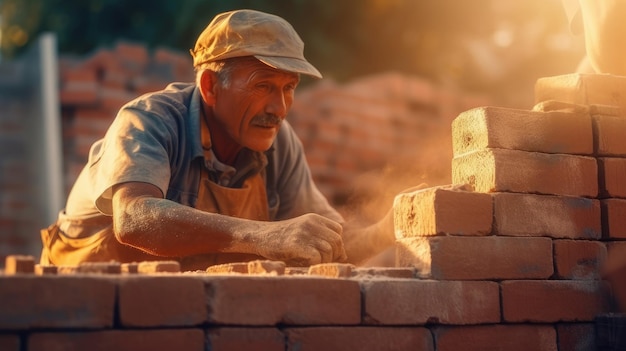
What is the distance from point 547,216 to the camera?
3.50 meters

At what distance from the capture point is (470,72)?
15844 mm

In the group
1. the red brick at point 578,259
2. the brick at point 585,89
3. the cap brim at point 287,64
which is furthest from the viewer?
the cap brim at point 287,64

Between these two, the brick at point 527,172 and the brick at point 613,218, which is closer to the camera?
the brick at point 527,172

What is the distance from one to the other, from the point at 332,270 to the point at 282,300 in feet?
0.83

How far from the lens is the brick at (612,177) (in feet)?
11.8

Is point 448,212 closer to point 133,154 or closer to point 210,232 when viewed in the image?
point 210,232

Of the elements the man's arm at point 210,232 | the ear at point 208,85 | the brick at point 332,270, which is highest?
the ear at point 208,85

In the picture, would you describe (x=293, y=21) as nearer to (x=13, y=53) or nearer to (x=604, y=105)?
(x=13, y=53)

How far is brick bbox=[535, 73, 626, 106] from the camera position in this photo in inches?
146

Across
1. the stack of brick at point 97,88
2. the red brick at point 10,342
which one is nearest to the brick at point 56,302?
the red brick at point 10,342

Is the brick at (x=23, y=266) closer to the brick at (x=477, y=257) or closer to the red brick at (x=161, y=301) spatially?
the red brick at (x=161, y=301)

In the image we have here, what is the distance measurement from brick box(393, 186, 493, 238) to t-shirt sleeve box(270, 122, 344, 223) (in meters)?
1.32

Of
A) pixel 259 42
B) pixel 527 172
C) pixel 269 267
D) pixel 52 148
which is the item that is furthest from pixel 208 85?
pixel 52 148

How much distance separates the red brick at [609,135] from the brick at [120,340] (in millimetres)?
1742
